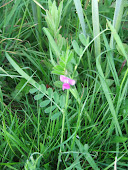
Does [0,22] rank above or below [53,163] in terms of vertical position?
above

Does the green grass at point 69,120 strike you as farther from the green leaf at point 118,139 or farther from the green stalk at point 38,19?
the green stalk at point 38,19

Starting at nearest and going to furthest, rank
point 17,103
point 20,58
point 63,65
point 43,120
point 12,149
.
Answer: point 63,65 < point 12,149 < point 43,120 < point 17,103 < point 20,58

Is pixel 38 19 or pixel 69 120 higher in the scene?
pixel 38 19

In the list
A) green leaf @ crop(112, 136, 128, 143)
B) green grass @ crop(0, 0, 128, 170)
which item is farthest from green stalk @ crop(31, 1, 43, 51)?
green leaf @ crop(112, 136, 128, 143)

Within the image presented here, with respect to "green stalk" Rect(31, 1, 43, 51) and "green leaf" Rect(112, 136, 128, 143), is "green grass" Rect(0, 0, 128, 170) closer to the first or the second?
"green leaf" Rect(112, 136, 128, 143)

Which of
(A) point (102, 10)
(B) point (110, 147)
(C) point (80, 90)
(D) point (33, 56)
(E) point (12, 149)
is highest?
(A) point (102, 10)

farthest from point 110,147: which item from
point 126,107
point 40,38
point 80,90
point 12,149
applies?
point 40,38

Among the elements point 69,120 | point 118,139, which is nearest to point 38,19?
point 69,120

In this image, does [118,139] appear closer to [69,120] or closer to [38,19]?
[69,120]

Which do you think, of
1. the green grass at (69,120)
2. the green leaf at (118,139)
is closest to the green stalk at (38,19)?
the green grass at (69,120)

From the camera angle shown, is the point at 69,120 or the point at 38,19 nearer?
the point at 69,120

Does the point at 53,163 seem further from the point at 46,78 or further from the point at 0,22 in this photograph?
the point at 0,22
